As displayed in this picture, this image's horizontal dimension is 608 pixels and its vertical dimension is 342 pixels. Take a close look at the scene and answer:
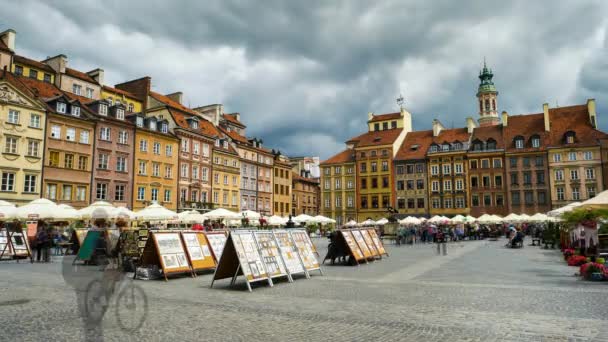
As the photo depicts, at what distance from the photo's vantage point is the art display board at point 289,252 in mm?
13711

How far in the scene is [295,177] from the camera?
84812 mm

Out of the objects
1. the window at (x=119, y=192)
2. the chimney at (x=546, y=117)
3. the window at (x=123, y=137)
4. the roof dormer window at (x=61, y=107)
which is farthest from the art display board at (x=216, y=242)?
the chimney at (x=546, y=117)

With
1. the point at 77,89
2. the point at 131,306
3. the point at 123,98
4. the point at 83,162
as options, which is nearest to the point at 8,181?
the point at 83,162

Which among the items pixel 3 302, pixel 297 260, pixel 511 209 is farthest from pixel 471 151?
pixel 3 302

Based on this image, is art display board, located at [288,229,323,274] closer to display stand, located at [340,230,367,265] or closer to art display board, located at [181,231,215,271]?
art display board, located at [181,231,215,271]

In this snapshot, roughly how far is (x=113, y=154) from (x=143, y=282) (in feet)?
117

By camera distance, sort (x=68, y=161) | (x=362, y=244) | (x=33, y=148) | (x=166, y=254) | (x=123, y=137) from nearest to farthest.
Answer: (x=166, y=254) → (x=362, y=244) → (x=33, y=148) → (x=68, y=161) → (x=123, y=137)

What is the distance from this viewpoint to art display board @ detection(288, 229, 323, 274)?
14.7m

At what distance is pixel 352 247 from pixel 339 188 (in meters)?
57.7

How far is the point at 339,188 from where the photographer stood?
7638 centimetres

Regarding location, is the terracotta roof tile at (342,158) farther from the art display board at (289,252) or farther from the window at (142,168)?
the art display board at (289,252)

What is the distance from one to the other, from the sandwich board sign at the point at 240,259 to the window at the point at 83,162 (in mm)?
35525

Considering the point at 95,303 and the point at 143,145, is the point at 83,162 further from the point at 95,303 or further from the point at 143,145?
the point at 95,303

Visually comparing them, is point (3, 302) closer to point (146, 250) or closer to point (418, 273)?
point (146, 250)
